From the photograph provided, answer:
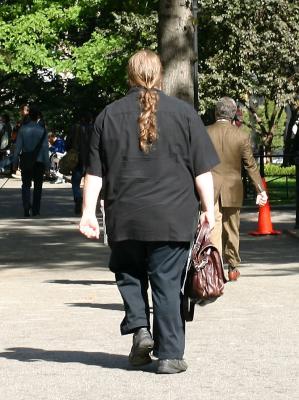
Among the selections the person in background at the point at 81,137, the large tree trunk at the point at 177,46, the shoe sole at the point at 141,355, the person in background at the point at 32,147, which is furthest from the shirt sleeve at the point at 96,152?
the person in background at the point at 32,147

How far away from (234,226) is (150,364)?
5320 millimetres

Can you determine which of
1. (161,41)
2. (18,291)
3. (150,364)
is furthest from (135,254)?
(161,41)

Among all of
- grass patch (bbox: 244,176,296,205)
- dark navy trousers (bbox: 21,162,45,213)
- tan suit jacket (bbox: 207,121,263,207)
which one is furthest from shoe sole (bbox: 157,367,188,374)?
grass patch (bbox: 244,176,296,205)

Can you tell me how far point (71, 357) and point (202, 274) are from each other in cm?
121

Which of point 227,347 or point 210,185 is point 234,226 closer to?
point 227,347

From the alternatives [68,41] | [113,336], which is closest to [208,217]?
[113,336]

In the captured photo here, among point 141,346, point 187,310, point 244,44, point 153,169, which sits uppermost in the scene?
point 244,44

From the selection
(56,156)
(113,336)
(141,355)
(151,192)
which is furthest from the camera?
(56,156)

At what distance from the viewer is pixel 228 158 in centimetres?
1315

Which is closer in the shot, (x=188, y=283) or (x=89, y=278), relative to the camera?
(x=188, y=283)

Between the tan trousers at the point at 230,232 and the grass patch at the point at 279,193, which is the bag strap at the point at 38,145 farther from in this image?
the tan trousers at the point at 230,232

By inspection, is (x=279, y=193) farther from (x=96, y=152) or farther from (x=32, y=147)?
(x=96, y=152)

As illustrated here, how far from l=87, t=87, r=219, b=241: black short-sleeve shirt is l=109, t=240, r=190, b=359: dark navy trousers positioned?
13 centimetres

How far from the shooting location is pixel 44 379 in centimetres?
798
